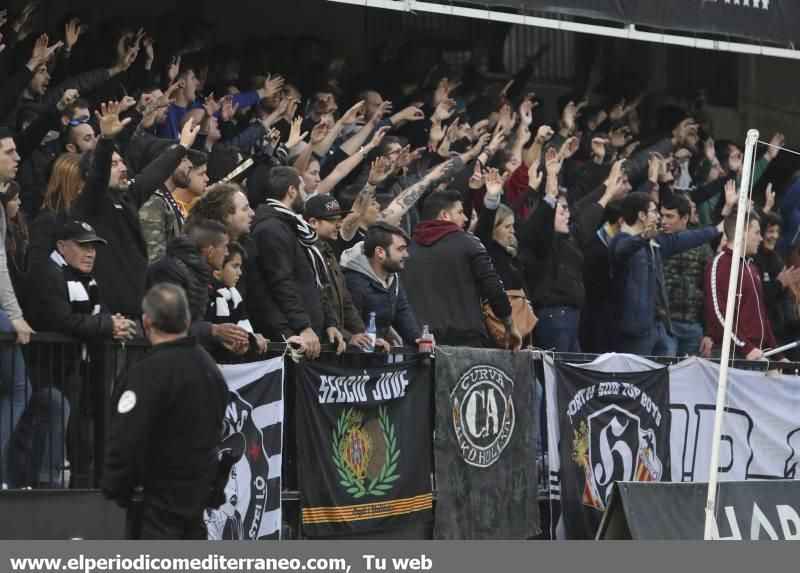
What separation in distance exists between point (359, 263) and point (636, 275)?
3.41 metres

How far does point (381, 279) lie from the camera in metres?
12.1

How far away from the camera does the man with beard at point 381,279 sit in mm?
11930

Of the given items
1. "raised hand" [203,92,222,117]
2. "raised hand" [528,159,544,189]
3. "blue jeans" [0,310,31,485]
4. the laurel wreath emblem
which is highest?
"raised hand" [203,92,222,117]

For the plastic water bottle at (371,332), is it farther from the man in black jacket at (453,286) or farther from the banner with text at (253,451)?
the banner with text at (253,451)

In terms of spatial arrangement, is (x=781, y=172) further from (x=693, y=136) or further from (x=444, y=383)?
(x=444, y=383)

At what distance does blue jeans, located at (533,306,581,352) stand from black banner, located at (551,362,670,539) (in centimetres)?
94

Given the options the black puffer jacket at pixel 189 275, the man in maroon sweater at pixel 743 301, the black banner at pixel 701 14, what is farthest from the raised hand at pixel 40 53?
the man in maroon sweater at pixel 743 301

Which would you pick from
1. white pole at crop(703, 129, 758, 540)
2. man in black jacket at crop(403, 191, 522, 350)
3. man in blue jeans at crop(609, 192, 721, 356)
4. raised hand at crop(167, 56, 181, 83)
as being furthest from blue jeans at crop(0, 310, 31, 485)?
man in blue jeans at crop(609, 192, 721, 356)

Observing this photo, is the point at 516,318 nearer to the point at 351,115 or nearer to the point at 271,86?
the point at 351,115

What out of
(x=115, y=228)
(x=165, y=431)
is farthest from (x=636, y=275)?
(x=165, y=431)

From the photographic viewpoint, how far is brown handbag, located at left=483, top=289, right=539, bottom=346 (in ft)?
42.7

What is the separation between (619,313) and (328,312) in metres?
4.20

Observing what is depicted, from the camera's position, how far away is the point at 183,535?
27.7ft

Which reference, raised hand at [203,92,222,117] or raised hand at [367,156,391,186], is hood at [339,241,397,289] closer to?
raised hand at [367,156,391,186]
